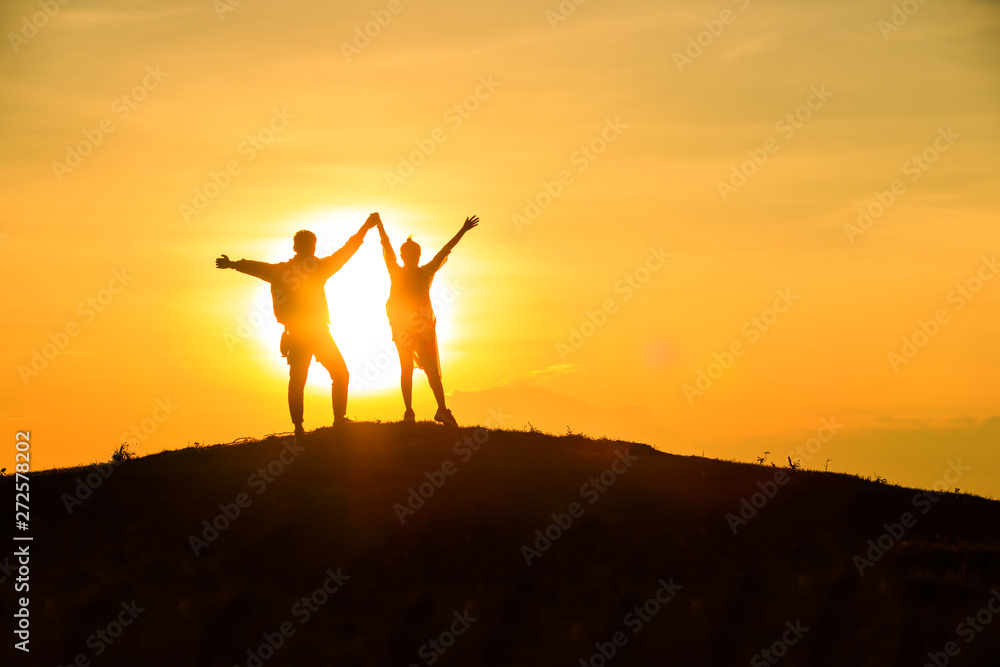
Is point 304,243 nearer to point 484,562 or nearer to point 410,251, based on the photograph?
point 410,251

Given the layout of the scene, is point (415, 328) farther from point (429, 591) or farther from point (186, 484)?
point (429, 591)

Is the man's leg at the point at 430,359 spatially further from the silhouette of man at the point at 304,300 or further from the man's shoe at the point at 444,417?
the silhouette of man at the point at 304,300

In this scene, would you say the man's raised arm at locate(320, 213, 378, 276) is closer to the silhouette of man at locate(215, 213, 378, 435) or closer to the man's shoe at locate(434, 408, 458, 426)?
the silhouette of man at locate(215, 213, 378, 435)

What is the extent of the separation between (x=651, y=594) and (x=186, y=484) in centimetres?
872

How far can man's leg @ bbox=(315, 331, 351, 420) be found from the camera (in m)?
19.5

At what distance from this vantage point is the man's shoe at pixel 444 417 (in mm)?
21469

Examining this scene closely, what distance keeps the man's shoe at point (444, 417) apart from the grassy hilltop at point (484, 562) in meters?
1.33

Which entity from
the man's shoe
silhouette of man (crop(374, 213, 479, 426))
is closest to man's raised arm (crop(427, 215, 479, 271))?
silhouette of man (crop(374, 213, 479, 426))

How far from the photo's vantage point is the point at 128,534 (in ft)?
56.9

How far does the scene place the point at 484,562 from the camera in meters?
16.0

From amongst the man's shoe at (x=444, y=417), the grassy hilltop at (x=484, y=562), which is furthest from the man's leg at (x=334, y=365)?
the man's shoe at (x=444, y=417)

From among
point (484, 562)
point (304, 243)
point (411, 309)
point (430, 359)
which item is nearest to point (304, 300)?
point (304, 243)

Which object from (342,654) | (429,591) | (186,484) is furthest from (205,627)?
(186,484)

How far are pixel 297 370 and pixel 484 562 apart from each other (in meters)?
5.71
